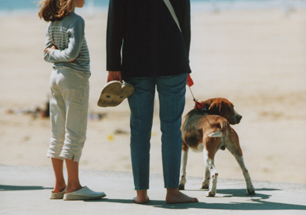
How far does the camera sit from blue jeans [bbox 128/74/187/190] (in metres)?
3.73

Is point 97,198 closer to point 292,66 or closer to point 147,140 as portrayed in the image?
point 147,140

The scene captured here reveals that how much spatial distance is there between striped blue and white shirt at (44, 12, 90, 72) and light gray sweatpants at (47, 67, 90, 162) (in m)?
0.07

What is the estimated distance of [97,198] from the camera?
3.96m

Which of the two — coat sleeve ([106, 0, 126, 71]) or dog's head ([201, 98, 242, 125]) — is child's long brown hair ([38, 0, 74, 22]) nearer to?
coat sleeve ([106, 0, 126, 71])

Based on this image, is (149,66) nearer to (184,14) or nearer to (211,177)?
(184,14)

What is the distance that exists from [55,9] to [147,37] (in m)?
0.76

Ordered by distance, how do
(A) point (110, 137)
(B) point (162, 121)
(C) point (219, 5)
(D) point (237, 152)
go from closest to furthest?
1. (B) point (162, 121)
2. (D) point (237, 152)
3. (A) point (110, 137)
4. (C) point (219, 5)

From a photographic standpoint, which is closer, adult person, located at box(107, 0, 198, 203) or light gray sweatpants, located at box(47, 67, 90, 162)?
adult person, located at box(107, 0, 198, 203)

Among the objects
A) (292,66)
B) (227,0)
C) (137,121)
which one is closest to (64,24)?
(137,121)

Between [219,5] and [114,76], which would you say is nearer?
[114,76]

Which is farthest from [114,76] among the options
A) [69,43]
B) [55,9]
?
[55,9]

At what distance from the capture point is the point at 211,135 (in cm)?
409

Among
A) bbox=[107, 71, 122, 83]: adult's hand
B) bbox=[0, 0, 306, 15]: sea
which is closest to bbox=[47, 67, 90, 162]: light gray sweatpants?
bbox=[107, 71, 122, 83]: adult's hand

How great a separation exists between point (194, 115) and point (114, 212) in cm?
129
